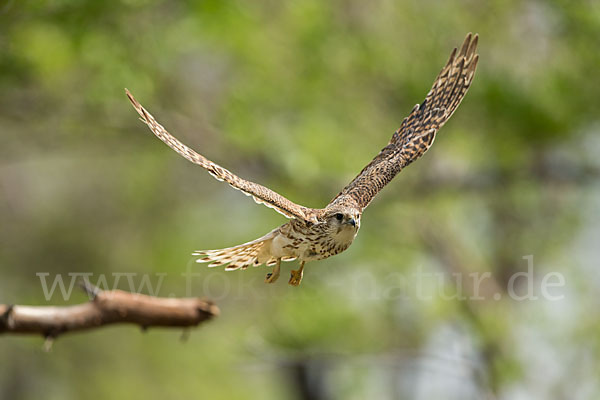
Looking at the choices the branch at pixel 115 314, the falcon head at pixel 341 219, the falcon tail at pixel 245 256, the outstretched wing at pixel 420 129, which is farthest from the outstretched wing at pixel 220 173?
the branch at pixel 115 314

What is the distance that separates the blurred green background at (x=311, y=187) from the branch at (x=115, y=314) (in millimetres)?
3543

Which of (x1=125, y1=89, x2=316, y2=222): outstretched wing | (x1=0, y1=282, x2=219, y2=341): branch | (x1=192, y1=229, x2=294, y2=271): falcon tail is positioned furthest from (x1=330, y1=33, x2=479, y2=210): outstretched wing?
(x1=0, y1=282, x2=219, y2=341): branch

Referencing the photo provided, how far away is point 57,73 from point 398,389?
13.0m

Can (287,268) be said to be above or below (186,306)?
above

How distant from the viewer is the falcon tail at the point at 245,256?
5.18 m

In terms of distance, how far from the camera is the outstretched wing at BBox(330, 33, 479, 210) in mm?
5562

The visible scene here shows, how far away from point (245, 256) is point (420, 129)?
5.93 ft

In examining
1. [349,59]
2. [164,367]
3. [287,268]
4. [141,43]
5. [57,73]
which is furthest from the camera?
[164,367]

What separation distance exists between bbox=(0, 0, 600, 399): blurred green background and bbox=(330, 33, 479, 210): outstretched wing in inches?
128

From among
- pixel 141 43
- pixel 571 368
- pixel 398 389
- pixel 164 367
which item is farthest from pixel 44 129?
pixel 398 389

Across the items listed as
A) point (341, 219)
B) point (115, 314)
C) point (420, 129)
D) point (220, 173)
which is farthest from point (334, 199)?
point (115, 314)

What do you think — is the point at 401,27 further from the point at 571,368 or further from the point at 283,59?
→ the point at 571,368

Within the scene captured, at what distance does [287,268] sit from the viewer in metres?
17.0

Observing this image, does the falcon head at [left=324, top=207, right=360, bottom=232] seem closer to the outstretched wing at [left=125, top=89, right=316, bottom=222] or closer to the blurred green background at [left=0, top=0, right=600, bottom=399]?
the outstretched wing at [left=125, top=89, right=316, bottom=222]
